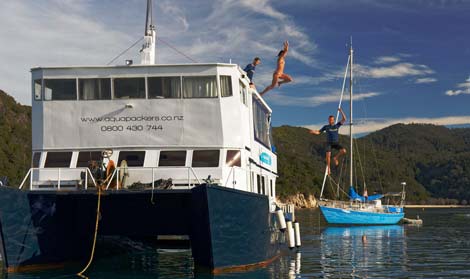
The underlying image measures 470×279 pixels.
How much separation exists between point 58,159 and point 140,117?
2702 millimetres

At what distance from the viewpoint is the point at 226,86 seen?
688 inches

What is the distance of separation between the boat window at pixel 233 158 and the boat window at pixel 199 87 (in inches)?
70.2

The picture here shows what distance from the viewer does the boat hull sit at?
15.2m

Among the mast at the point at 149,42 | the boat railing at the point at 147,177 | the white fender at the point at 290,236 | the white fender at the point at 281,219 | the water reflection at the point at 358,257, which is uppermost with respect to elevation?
the mast at the point at 149,42

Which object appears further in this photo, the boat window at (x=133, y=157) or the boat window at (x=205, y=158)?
the boat window at (x=133, y=157)

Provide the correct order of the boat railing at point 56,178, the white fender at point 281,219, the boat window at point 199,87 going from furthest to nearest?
the white fender at point 281,219, the boat window at point 199,87, the boat railing at point 56,178

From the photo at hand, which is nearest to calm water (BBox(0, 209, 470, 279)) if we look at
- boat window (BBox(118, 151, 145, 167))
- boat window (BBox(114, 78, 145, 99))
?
boat window (BBox(118, 151, 145, 167))

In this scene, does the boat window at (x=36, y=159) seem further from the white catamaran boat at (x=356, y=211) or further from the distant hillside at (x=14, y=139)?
the distant hillside at (x=14, y=139)

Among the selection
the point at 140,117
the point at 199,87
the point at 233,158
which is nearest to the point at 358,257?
the point at 233,158

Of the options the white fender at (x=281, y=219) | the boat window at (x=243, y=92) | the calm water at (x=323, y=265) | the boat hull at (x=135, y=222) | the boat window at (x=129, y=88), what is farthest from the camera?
the white fender at (x=281, y=219)

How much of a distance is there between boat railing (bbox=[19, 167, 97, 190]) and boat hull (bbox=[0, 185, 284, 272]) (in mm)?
466

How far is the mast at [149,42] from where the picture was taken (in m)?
19.3

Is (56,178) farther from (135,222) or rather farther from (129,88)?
(129,88)

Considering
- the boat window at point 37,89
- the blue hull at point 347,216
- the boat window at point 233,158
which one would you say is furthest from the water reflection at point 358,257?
the blue hull at point 347,216
